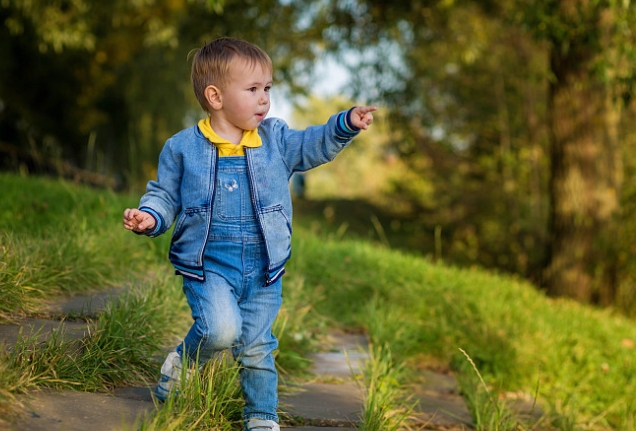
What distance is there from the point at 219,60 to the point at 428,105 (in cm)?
970

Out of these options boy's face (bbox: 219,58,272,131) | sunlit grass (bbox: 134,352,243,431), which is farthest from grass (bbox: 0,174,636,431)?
boy's face (bbox: 219,58,272,131)

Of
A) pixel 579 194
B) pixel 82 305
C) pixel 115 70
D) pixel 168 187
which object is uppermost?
pixel 115 70

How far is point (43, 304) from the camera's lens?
368 cm

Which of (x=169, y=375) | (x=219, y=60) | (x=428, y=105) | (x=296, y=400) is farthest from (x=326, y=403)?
(x=428, y=105)

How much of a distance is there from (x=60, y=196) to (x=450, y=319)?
10.1ft

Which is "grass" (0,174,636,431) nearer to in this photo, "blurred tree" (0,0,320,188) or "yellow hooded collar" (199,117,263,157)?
"yellow hooded collar" (199,117,263,157)

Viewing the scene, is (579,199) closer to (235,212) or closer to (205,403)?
(235,212)

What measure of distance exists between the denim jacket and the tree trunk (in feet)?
20.6

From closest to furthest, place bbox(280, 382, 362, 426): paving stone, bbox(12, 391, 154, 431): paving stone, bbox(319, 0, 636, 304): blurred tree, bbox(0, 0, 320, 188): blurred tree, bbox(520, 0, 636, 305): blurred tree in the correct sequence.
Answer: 1. bbox(12, 391, 154, 431): paving stone
2. bbox(280, 382, 362, 426): paving stone
3. bbox(319, 0, 636, 304): blurred tree
4. bbox(520, 0, 636, 305): blurred tree
5. bbox(0, 0, 320, 188): blurred tree

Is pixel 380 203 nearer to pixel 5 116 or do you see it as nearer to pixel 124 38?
pixel 124 38

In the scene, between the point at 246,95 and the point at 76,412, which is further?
the point at 246,95

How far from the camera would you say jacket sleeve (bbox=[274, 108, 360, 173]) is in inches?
115

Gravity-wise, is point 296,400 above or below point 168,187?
below

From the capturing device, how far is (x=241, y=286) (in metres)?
2.88
